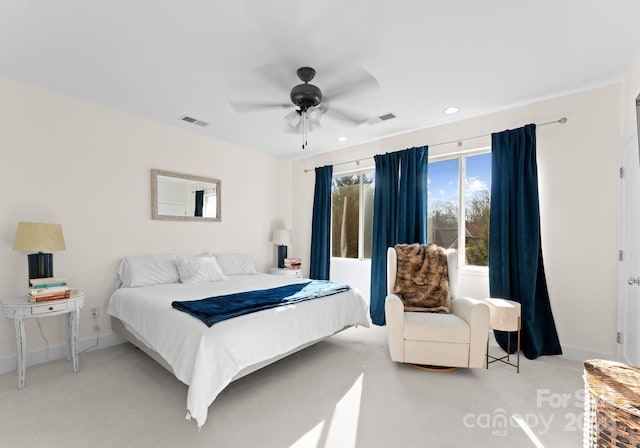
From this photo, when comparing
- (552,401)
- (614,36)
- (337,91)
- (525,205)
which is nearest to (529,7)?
(614,36)

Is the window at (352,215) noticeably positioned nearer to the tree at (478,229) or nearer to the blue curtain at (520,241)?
the tree at (478,229)

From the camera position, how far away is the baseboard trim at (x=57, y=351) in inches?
104

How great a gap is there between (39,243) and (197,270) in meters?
1.46

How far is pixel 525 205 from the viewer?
3.09 m

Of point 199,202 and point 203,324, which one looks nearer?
point 203,324

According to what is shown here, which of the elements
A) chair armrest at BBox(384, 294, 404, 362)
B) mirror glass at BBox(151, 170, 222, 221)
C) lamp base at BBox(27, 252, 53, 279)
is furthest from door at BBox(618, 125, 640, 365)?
lamp base at BBox(27, 252, 53, 279)

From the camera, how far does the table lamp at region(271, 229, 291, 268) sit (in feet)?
16.1

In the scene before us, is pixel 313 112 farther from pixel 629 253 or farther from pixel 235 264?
pixel 629 253

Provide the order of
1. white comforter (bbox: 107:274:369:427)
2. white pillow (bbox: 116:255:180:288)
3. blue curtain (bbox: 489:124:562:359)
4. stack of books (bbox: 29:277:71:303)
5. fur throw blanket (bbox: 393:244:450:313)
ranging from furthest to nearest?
white pillow (bbox: 116:255:180:288) → fur throw blanket (bbox: 393:244:450:313) → blue curtain (bbox: 489:124:562:359) → stack of books (bbox: 29:277:71:303) → white comforter (bbox: 107:274:369:427)

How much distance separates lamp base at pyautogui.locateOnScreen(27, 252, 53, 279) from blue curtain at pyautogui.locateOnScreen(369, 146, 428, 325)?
360 cm

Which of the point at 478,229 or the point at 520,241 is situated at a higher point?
the point at 478,229

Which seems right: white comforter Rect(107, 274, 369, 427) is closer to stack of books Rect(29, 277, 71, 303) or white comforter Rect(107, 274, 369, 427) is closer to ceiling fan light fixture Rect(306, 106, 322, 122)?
stack of books Rect(29, 277, 71, 303)

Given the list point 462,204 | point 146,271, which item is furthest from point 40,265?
point 462,204

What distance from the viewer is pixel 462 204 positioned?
3.70 m
